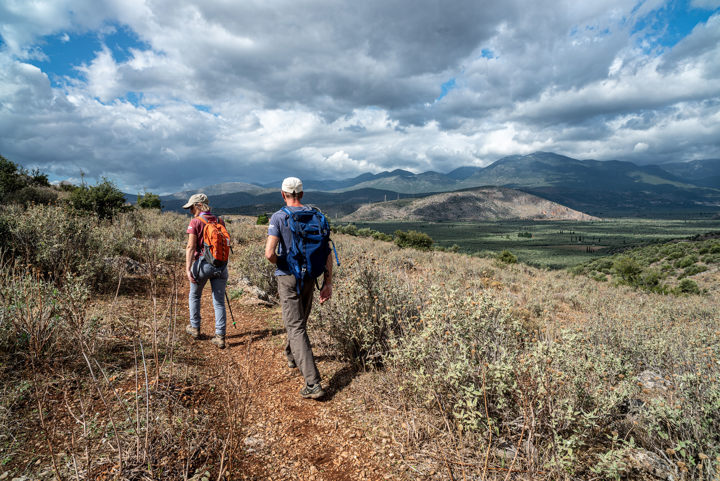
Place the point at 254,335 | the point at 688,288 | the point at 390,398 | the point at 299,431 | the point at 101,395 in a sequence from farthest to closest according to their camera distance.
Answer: the point at 688,288 < the point at 254,335 < the point at 390,398 < the point at 299,431 < the point at 101,395

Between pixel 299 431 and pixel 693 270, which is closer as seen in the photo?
pixel 299 431

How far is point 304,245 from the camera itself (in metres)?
3.41

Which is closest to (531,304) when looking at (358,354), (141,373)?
(358,354)

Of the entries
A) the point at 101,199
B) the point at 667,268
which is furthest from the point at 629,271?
the point at 101,199

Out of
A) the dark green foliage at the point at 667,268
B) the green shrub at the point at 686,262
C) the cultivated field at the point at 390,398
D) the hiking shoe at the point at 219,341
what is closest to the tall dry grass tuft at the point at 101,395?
the cultivated field at the point at 390,398

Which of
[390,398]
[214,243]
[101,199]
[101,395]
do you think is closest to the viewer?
[101,395]

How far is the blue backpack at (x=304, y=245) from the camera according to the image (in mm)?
3393

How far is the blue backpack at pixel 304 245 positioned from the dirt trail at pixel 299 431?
0.84 m

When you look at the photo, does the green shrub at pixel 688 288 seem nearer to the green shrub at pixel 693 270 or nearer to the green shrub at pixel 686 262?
the green shrub at pixel 693 270

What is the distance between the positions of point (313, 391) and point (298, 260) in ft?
4.76

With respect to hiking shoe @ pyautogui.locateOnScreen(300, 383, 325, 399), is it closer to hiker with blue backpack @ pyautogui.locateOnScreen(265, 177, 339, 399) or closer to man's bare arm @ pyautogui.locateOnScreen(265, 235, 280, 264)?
hiker with blue backpack @ pyautogui.locateOnScreen(265, 177, 339, 399)

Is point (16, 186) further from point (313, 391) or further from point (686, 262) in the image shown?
point (686, 262)

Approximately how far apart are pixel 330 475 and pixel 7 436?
7.59ft

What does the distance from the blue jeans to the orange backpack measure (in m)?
0.15
